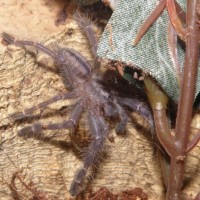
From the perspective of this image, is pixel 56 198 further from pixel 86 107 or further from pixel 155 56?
pixel 155 56

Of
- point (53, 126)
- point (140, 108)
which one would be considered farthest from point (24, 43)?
point (140, 108)

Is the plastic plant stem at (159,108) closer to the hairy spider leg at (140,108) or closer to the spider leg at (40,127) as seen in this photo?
the hairy spider leg at (140,108)

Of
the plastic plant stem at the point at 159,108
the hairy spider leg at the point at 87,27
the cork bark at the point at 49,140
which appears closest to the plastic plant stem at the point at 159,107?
the plastic plant stem at the point at 159,108

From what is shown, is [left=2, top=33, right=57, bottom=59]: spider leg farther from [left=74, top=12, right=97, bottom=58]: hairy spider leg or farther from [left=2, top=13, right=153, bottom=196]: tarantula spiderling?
[left=74, top=12, right=97, bottom=58]: hairy spider leg

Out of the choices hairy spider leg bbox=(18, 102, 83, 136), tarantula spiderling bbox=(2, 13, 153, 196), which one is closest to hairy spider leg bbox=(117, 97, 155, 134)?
tarantula spiderling bbox=(2, 13, 153, 196)

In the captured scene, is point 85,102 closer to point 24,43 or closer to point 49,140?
point 49,140

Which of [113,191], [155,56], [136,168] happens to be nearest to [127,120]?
[136,168]
